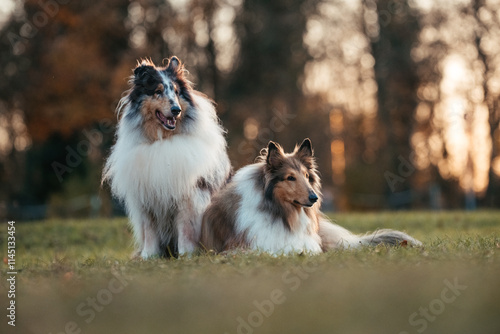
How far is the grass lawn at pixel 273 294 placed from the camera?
3809 mm

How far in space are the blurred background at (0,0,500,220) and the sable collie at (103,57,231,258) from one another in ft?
45.3

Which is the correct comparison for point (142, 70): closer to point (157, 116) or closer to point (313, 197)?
point (157, 116)

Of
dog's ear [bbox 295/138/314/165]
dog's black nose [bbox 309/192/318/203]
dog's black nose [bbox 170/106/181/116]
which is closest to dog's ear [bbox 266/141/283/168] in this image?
dog's ear [bbox 295/138/314/165]

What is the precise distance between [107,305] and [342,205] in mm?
21020

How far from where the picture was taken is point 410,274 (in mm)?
4887

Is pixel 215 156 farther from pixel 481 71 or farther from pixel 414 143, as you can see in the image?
pixel 414 143

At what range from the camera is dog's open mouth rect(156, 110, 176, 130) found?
7.62 m

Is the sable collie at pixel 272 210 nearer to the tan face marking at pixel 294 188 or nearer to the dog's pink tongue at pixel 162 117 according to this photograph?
the tan face marking at pixel 294 188

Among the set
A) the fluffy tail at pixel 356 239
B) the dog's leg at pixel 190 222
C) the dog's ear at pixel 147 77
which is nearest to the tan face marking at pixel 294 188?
the fluffy tail at pixel 356 239

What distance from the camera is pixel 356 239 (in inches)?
315

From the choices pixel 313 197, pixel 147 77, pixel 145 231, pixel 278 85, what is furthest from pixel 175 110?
pixel 278 85

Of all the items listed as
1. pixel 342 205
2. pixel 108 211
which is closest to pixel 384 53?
pixel 342 205

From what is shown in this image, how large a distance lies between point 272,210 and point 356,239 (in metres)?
1.25

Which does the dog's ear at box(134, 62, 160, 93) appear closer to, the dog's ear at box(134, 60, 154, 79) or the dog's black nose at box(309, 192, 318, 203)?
the dog's ear at box(134, 60, 154, 79)
